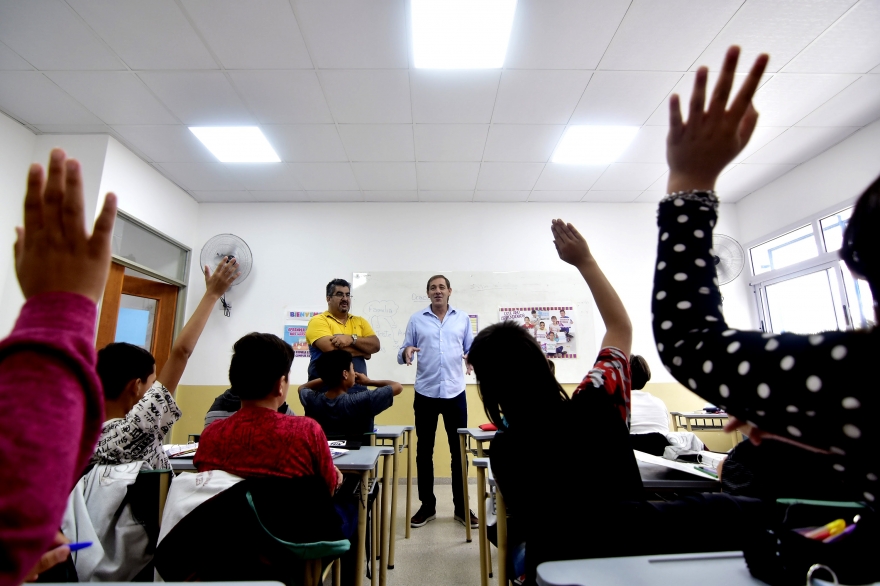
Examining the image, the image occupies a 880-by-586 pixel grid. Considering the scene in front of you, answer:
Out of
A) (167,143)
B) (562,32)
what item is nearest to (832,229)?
(562,32)

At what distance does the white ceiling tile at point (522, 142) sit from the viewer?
3400mm

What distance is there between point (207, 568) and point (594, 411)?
936mm

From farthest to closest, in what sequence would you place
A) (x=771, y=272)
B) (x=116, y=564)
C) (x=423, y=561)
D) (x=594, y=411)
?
1. (x=771, y=272)
2. (x=423, y=561)
3. (x=116, y=564)
4. (x=594, y=411)

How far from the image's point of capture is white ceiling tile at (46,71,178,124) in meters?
2.80

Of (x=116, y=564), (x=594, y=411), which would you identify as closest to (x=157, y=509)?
(x=116, y=564)

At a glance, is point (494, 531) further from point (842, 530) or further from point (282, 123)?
point (282, 123)

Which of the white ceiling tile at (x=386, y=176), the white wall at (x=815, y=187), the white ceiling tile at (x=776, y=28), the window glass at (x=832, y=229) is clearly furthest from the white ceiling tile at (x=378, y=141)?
the window glass at (x=832, y=229)

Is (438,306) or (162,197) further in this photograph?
(162,197)

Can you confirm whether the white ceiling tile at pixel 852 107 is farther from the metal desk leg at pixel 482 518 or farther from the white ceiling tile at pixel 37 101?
the white ceiling tile at pixel 37 101

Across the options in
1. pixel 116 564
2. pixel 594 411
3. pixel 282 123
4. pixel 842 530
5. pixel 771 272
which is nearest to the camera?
pixel 842 530

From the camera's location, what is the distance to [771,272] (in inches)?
171

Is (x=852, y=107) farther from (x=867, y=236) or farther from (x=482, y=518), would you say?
(x=867, y=236)

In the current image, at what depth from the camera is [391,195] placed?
14.9ft

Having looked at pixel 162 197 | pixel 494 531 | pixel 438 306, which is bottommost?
pixel 494 531
